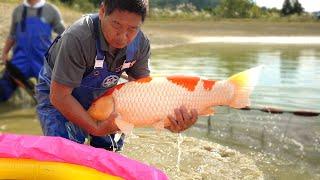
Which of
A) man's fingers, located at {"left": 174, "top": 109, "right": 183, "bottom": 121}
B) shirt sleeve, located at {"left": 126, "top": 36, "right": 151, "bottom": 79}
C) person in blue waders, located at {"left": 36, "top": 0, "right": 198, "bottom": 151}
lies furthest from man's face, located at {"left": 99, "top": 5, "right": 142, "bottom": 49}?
man's fingers, located at {"left": 174, "top": 109, "right": 183, "bottom": 121}

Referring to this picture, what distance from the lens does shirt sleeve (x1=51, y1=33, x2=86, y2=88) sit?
3145mm

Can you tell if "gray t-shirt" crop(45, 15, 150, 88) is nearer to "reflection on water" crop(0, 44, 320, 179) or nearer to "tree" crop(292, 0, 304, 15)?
"reflection on water" crop(0, 44, 320, 179)

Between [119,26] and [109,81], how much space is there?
585 mm

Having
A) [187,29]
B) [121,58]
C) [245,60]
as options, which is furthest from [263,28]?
[121,58]

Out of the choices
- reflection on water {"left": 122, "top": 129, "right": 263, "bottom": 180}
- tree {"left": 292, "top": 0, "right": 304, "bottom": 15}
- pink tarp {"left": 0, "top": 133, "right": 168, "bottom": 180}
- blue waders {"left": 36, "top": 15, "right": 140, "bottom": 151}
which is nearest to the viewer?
pink tarp {"left": 0, "top": 133, "right": 168, "bottom": 180}

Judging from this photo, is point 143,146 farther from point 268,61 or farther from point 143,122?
point 268,61

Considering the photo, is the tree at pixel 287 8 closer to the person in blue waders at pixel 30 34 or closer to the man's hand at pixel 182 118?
the person in blue waders at pixel 30 34

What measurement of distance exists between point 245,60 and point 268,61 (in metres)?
0.93

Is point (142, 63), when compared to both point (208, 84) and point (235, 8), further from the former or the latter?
point (235, 8)

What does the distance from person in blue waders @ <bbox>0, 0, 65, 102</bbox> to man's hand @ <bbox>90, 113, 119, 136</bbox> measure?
4603 mm

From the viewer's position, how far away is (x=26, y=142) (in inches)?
112

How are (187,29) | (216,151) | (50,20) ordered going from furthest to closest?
(187,29), (50,20), (216,151)

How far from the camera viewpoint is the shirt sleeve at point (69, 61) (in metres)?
3.14

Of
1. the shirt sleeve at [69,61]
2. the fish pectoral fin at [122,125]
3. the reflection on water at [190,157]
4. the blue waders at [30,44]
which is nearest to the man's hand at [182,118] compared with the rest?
the fish pectoral fin at [122,125]
